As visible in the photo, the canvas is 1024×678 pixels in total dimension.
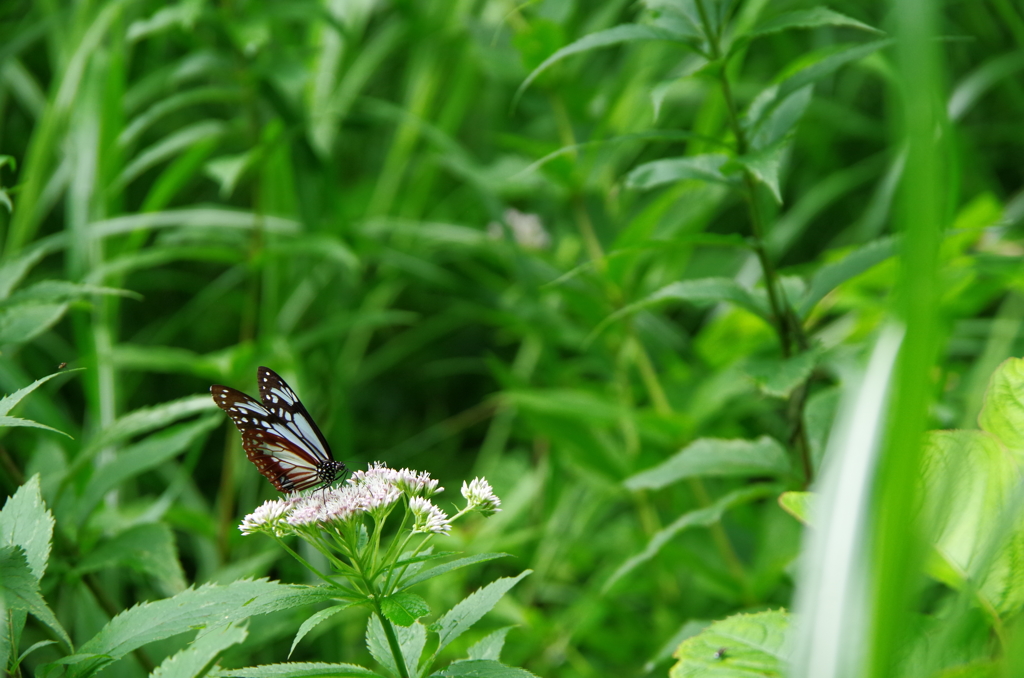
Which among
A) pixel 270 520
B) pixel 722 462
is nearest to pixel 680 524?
pixel 722 462

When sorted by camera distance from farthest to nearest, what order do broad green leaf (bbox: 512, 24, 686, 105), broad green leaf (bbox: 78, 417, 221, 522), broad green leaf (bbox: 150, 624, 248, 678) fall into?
broad green leaf (bbox: 78, 417, 221, 522), broad green leaf (bbox: 512, 24, 686, 105), broad green leaf (bbox: 150, 624, 248, 678)

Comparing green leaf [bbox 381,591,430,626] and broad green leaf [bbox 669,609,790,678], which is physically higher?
Result: green leaf [bbox 381,591,430,626]

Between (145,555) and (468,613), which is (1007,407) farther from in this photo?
(145,555)

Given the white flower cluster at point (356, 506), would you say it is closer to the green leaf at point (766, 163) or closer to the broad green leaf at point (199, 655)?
the broad green leaf at point (199, 655)

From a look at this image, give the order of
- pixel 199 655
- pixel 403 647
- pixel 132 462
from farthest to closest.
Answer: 1. pixel 132 462
2. pixel 403 647
3. pixel 199 655

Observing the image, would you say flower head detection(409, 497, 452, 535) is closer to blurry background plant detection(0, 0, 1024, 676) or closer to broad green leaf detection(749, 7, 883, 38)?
blurry background plant detection(0, 0, 1024, 676)

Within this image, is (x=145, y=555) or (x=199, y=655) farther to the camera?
(x=145, y=555)

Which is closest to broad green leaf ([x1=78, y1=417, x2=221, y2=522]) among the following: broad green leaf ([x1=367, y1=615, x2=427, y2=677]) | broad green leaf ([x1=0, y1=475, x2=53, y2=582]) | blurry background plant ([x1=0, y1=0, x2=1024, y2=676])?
blurry background plant ([x1=0, y1=0, x2=1024, y2=676])
